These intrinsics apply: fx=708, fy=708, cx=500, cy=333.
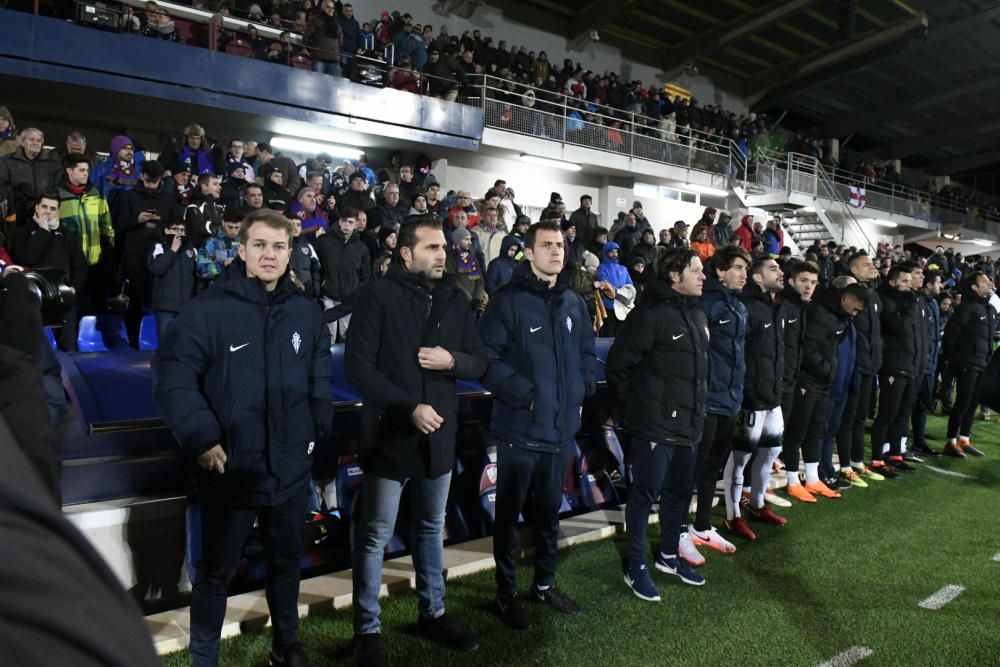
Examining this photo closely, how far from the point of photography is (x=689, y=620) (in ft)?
12.3

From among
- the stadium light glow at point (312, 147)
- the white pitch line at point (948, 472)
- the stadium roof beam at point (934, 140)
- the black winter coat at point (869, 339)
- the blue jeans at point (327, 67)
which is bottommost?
the white pitch line at point (948, 472)

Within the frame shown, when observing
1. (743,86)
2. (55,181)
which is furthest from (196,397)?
(743,86)

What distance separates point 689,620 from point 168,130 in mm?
13075

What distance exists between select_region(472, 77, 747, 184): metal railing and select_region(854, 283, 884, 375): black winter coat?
1105 cm

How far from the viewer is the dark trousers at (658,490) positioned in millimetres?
4059

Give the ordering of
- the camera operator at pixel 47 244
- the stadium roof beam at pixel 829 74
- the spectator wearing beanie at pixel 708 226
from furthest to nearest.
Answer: the stadium roof beam at pixel 829 74 < the spectator wearing beanie at pixel 708 226 < the camera operator at pixel 47 244

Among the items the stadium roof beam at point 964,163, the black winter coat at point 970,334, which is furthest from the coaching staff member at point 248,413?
the stadium roof beam at point 964,163

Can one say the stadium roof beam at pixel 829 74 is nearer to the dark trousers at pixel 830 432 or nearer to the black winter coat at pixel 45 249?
the dark trousers at pixel 830 432

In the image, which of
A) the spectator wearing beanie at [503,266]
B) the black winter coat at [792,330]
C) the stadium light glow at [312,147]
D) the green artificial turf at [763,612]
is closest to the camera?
the green artificial turf at [763,612]

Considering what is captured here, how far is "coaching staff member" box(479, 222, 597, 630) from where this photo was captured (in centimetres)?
367

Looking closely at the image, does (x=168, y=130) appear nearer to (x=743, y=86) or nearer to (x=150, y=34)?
(x=150, y=34)

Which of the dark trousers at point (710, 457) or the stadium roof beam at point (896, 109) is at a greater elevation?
the stadium roof beam at point (896, 109)

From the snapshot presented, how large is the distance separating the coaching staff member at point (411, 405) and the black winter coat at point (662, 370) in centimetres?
108

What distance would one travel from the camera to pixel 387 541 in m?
3.29
